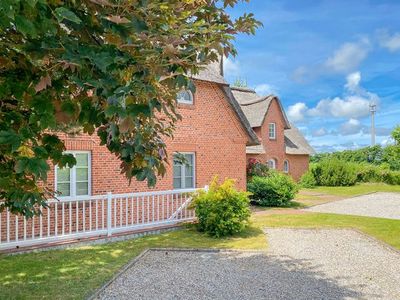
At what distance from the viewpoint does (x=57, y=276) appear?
714 centimetres

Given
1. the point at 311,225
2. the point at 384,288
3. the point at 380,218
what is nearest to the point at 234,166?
the point at 311,225

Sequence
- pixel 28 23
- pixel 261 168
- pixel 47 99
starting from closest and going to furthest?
pixel 28 23 → pixel 47 99 → pixel 261 168

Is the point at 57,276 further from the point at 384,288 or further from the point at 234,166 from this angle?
the point at 234,166

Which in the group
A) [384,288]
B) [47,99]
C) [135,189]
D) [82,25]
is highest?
[82,25]

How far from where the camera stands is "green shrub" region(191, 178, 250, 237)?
11.0 meters

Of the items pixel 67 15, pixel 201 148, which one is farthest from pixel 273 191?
pixel 67 15

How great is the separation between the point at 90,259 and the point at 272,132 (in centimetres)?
2434

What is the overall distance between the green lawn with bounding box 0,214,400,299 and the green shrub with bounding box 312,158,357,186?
63.6ft

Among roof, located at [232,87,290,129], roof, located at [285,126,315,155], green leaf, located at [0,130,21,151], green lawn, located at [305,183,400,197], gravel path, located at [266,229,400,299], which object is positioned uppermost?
roof, located at [232,87,290,129]

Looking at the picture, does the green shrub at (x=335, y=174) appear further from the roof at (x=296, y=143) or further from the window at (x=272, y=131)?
the window at (x=272, y=131)

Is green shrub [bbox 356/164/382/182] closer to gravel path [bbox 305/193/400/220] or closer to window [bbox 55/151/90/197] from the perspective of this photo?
gravel path [bbox 305/193/400/220]

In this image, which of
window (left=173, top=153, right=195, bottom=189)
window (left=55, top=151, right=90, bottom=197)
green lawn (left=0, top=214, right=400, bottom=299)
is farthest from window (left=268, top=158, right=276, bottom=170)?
window (left=55, top=151, right=90, bottom=197)

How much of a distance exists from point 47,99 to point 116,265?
6005 millimetres

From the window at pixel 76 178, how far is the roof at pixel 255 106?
62.4ft
